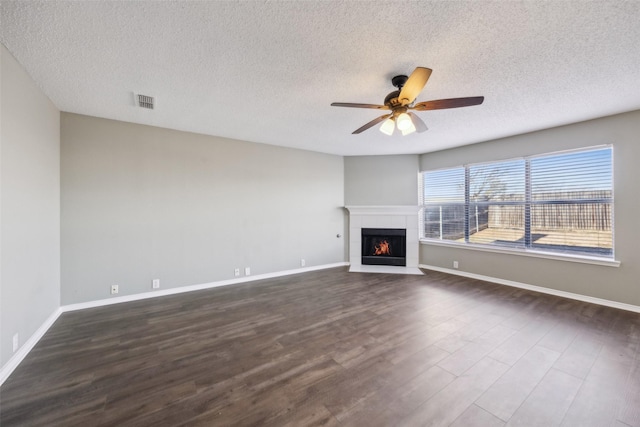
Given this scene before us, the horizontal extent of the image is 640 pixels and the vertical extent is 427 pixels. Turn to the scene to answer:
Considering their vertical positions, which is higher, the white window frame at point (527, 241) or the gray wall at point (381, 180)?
the gray wall at point (381, 180)

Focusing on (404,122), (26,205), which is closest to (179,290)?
(26,205)

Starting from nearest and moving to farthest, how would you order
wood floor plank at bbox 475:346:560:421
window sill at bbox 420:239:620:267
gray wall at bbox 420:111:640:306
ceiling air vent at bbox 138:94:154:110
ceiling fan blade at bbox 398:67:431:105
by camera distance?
wood floor plank at bbox 475:346:560:421 < ceiling fan blade at bbox 398:67:431:105 < ceiling air vent at bbox 138:94:154:110 < gray wall at bbox 420:111:640:306 < window sill at bbox 420:239:620:267

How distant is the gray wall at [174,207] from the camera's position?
10.6 ft

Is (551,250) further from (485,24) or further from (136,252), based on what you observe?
(136,252)

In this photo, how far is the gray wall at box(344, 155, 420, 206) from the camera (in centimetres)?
555

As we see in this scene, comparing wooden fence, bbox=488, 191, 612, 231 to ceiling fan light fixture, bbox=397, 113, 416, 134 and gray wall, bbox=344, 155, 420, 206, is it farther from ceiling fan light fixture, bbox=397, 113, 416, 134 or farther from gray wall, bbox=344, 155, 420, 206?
ceiling fan light fixture, bbox=397, 113, 416, 134

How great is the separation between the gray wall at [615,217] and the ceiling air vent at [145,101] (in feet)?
17.8

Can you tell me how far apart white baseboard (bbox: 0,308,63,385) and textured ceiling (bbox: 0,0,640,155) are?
254cm

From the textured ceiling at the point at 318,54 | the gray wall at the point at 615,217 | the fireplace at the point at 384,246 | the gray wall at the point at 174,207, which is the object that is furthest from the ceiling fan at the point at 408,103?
the fireplace at the point at 384,246

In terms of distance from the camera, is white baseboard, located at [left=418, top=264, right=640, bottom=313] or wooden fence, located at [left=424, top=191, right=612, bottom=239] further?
wooden fence, located at [left=424, top=191, right=612, bottom=239]

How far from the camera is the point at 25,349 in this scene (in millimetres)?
2223

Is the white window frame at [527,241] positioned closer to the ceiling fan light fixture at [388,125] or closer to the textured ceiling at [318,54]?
the textured ceiling at [318,54]

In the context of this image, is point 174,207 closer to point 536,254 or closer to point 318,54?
point 318,54

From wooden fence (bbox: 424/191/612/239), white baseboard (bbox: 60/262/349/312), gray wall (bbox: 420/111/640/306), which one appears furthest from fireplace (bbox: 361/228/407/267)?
gray wall (bbox: 420/111/640/306)
